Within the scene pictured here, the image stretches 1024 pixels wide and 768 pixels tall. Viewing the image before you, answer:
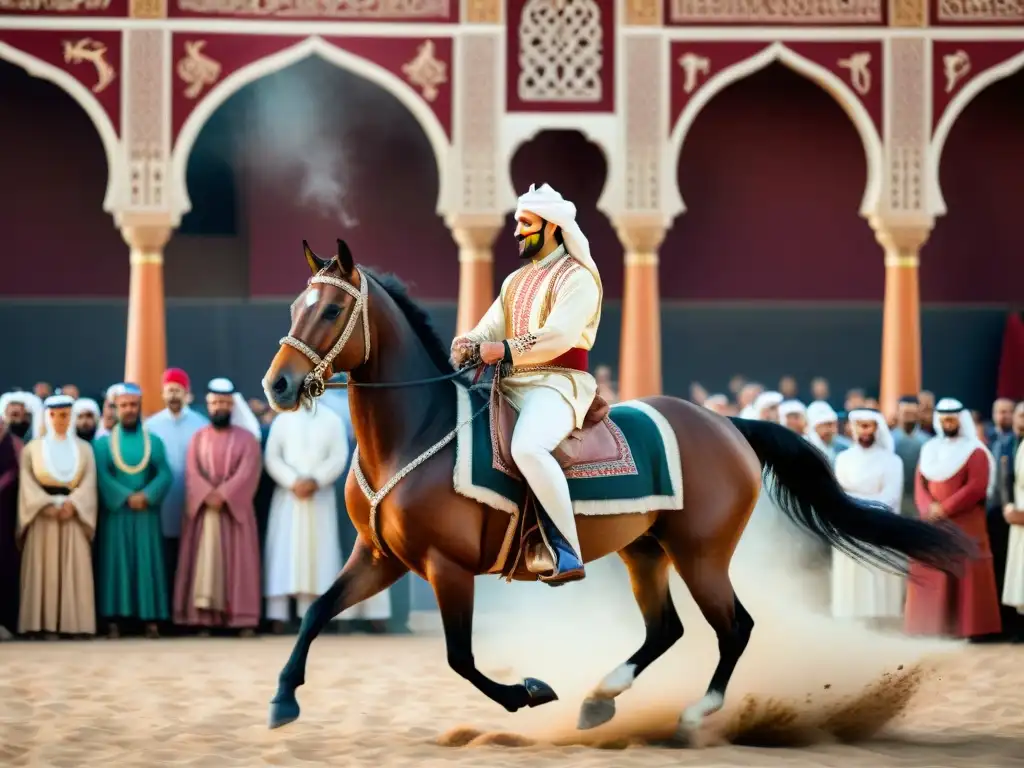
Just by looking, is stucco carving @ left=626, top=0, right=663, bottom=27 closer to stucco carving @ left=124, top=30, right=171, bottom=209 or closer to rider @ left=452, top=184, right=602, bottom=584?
stucco carving @ left=124, top=30, right=171, bottom=209

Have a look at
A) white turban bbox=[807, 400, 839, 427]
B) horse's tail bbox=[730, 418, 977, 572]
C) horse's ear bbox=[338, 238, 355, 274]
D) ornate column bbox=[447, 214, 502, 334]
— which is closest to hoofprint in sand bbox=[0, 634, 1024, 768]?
horse's tail bbox=[730, 418, 977, 572]

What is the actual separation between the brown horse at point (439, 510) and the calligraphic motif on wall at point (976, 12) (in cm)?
1086

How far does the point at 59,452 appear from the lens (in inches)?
447

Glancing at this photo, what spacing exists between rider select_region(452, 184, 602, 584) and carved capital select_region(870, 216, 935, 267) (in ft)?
34.6

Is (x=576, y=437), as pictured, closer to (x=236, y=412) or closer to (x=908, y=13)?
(x=236, y=412)

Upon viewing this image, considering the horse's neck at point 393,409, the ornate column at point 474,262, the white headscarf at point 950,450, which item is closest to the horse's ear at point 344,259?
the horse's neck at point 393,409

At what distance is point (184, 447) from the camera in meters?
11.9

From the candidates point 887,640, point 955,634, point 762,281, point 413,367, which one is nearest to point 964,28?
point 762,281

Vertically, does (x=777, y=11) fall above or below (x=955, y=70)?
above

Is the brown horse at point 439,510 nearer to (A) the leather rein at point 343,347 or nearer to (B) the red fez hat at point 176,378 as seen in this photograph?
(A) the leather rein at point 343,347

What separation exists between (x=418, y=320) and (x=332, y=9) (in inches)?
417

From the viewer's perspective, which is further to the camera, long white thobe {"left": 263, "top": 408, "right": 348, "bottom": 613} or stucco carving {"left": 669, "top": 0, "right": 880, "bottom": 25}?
stucco carving {"left": 669, "top": 0, "right": 880, "bottom": 25}

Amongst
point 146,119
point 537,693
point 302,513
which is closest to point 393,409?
point 537,693

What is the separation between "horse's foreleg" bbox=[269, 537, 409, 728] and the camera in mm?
6758
